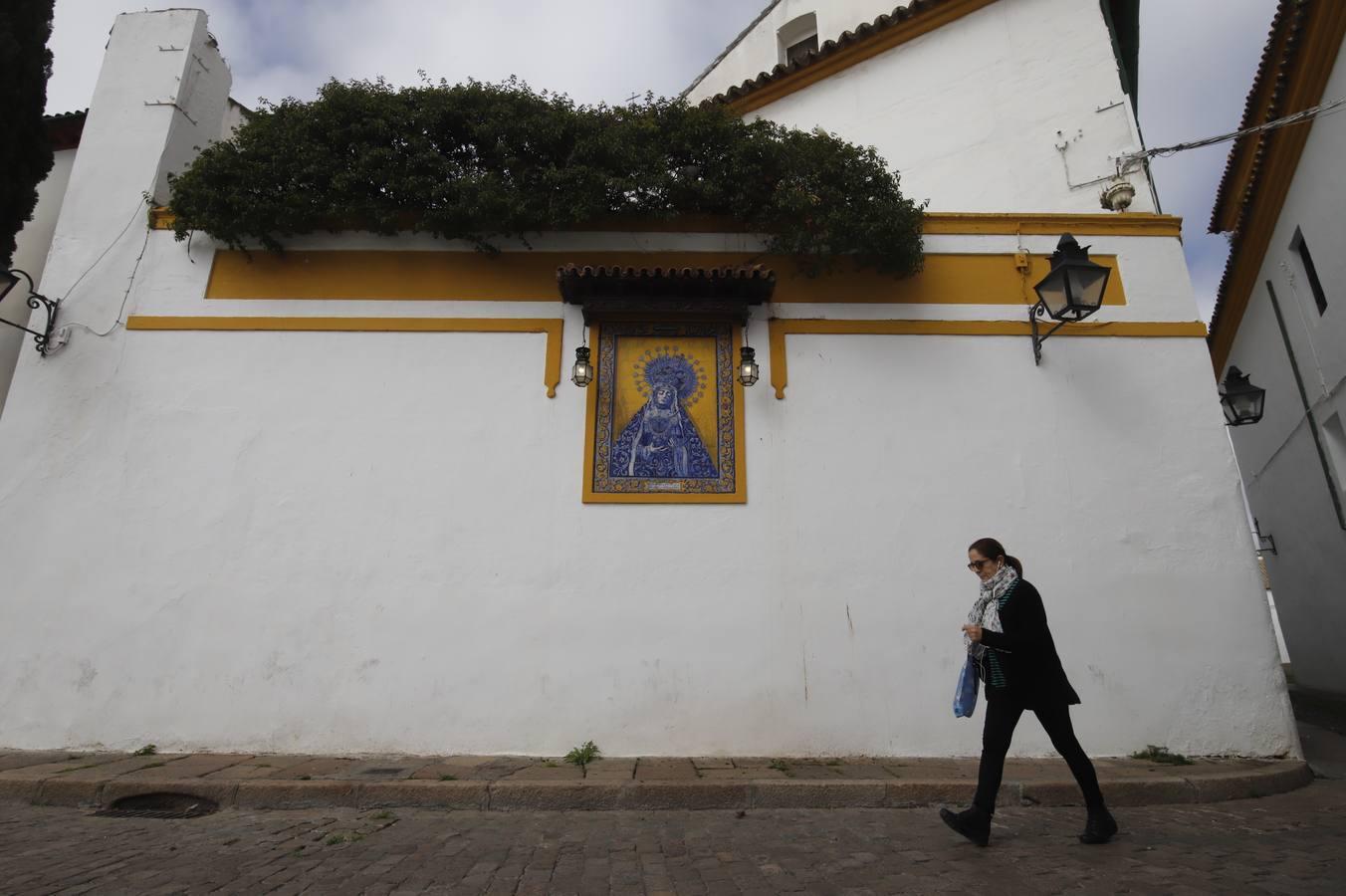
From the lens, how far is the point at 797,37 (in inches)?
476

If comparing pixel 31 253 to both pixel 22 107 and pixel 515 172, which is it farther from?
pixel 515 172

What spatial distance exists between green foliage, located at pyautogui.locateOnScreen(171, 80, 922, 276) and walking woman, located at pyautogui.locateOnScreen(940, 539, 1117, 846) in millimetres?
3631

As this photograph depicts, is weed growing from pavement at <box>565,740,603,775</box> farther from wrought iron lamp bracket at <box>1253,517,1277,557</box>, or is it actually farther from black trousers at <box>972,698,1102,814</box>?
wrought iron lamp bracket at <box>1253,517,1277,557</box>

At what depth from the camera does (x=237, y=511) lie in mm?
6020

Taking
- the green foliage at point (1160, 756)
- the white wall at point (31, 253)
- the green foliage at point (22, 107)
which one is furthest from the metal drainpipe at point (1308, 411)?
the green foliage at point (22, 107)

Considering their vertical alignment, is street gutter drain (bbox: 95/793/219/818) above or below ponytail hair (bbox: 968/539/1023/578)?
below

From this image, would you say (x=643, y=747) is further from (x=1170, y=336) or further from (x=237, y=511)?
(x=1170, y=336)

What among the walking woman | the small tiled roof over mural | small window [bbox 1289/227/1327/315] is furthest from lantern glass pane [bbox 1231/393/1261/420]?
the walking woman

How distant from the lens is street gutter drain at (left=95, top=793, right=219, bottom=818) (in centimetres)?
440

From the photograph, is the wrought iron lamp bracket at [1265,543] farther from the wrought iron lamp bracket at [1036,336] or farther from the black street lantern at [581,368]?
the black street lantern at [581,368]

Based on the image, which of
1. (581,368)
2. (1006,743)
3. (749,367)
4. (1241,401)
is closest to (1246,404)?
(1241,401)

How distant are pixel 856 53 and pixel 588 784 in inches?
363

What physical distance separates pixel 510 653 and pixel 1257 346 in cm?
1275

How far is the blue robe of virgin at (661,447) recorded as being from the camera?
20.1 ft
